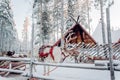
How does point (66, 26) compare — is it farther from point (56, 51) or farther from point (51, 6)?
point (56, 51)

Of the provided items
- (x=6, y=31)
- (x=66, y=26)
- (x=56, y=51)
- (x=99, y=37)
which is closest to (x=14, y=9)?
(x=6, y=31)

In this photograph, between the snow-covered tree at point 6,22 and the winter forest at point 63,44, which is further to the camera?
the snow-covered tree at point 6,22

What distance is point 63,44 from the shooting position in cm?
1606

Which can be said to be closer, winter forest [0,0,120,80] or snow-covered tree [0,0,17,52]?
winter forest [0,0,120,80]

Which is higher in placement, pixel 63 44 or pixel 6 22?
pixel 6 22

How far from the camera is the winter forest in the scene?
6.42m

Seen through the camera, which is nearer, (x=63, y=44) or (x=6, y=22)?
(x=63, y=44)

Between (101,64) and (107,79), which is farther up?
(101,64)

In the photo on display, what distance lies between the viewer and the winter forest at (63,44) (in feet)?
21.1

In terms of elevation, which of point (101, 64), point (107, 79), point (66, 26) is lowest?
point (107, 79)

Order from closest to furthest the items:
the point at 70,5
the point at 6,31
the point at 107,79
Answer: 1. the point at 107,79
2. the point at 70,5
3. the point at 6,31

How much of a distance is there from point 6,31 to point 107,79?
161 ft

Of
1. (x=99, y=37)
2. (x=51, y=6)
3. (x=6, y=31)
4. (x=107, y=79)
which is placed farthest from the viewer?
(x=6, y=31)

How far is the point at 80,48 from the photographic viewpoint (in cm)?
1523
